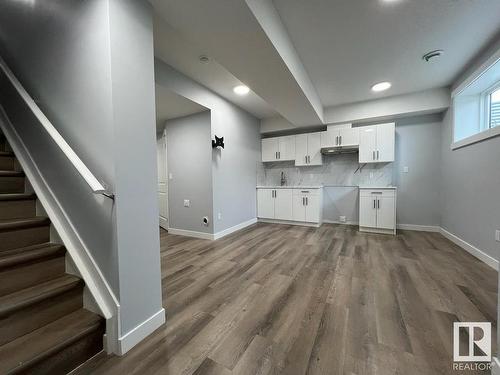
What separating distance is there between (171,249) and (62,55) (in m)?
2.58

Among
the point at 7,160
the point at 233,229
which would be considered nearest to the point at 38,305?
the point at 7,160

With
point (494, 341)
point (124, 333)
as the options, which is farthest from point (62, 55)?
point (494, 341)

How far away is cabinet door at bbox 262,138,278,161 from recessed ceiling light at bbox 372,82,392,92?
7.33ft

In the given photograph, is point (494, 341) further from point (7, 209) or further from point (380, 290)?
point (7, 209)

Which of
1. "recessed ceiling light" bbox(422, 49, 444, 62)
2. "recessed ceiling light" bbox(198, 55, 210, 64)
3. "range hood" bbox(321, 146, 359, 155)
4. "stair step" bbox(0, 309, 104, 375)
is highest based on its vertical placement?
"recessed ceiling light" bbox(422, 49, 444, 62)

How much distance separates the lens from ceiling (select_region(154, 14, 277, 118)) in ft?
6.72

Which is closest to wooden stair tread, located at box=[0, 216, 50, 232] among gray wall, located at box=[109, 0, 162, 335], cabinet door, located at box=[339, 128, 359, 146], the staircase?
the staircase

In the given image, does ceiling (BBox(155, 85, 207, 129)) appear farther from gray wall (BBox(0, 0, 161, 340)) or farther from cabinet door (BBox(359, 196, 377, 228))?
cabinet door (BBox(359, 196, 377, 228))

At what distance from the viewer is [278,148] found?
198 inches

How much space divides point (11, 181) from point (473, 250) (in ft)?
17.1

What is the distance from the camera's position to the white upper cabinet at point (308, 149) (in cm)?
459

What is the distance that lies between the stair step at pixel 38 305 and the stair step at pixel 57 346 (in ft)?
0.12

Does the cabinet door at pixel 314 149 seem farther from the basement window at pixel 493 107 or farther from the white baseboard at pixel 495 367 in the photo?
the white baseboard at pixel 495 367

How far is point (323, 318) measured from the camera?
5.13 ft
